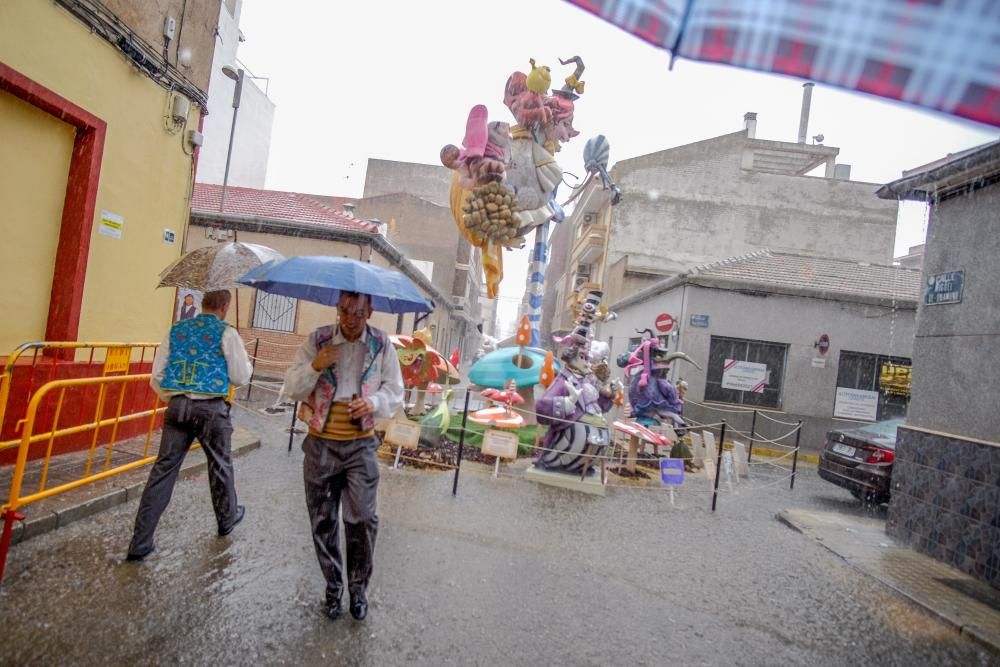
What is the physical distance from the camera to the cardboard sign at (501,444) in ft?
24.5

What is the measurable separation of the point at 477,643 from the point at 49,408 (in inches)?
188

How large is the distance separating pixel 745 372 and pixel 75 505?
1434 cm

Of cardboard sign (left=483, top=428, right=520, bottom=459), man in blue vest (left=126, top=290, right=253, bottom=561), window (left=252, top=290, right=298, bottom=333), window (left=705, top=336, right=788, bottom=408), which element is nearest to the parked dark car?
cardboard sign (left=483, top=428, right=520, bottom=459)

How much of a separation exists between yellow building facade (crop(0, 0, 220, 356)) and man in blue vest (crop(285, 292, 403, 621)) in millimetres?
4006

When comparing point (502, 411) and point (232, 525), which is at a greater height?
point (502, 411)

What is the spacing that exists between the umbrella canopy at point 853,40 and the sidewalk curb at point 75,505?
184 inches

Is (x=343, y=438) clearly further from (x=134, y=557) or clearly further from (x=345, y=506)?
(x=134, y=557)

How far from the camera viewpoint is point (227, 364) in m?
4.09

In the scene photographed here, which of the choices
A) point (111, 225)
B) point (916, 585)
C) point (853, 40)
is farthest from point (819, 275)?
point (853, 40)

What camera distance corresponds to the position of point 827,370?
15125mm

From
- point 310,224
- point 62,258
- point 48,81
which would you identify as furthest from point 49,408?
point 310,224

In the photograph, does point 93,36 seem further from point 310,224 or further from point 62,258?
point 310,224

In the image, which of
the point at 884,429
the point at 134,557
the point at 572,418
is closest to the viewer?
the point at 134,557

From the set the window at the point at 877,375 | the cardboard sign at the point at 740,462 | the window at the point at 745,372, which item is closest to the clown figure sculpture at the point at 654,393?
the cardboard sign at the point at 740,462
